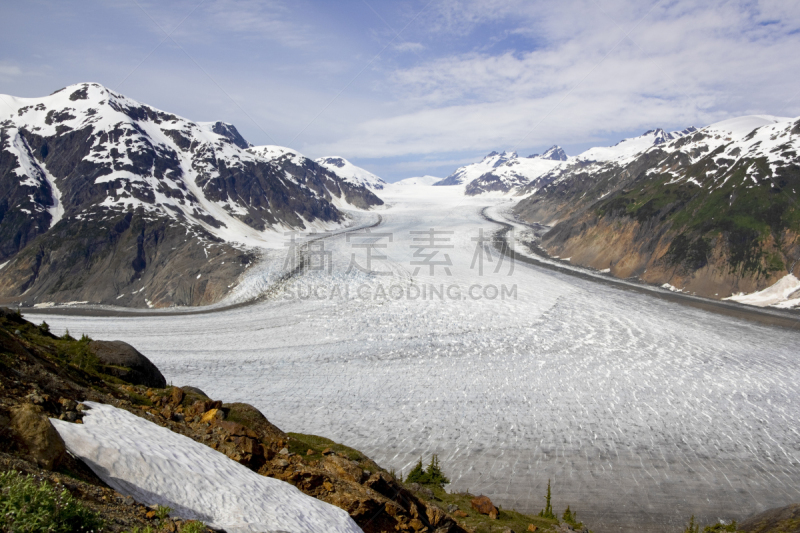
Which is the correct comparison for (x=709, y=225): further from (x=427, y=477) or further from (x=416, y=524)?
(x=416, y=524)

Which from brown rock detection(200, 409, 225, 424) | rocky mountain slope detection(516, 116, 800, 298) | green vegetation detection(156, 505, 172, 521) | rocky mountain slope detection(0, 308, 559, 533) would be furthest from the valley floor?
green vegetation detection(156, 505, 172, 521)

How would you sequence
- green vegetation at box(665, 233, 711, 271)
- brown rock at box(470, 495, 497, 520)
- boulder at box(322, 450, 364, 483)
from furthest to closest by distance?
1. green vegetation at box(665, 233, 711, 271)
2. brown rock at box(470, 495, 497, 520)
3. boulder at box(322, 450, 364, 483)

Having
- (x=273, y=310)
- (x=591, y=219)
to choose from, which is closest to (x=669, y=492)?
(x=273, y=310)

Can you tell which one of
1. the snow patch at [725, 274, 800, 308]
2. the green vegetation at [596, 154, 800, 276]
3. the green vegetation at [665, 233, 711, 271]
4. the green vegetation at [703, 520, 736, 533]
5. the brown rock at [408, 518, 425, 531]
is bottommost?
the green vegetation at [703, 520, 736, 533]

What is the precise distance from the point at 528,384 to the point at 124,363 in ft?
78.3

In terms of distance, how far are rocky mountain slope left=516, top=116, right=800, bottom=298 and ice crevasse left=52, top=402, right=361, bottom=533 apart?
57.7 meters

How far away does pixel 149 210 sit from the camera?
262ft

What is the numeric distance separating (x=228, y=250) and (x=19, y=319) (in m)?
47.6

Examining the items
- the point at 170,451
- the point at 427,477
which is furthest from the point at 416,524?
the point at 427,477

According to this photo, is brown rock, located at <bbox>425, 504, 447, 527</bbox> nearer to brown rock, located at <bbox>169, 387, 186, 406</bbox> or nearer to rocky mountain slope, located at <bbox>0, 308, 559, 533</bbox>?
rocky mountain slope, located at <bbox>0, 308, 559, 533</bbox>

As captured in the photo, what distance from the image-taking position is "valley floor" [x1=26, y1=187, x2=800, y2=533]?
20891mm

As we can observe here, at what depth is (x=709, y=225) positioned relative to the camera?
58812 mm

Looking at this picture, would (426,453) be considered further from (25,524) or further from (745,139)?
(745,139)

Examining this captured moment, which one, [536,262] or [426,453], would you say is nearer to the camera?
[426,453]
